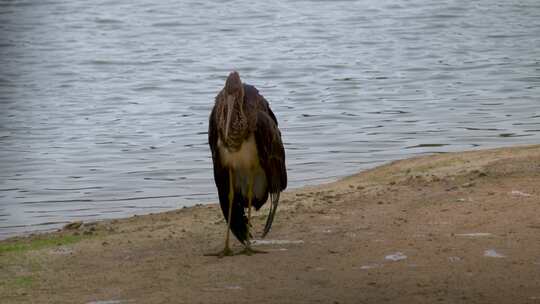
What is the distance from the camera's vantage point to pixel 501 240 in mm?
7762

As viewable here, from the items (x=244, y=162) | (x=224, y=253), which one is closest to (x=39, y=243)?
(x=224, y=253)

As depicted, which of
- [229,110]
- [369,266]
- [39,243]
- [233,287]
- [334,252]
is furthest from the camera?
[39,243]

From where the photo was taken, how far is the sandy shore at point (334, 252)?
272 inches

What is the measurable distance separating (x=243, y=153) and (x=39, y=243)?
1.80m

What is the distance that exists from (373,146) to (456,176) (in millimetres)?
3870

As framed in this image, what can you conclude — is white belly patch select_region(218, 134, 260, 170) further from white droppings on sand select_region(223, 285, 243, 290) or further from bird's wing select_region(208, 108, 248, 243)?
white droppings on sand select_region(223, 285, 243, 290)

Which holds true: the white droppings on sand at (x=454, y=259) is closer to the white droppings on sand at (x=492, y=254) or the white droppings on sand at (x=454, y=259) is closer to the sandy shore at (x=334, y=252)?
the sandy shore at (x=334, y=252)

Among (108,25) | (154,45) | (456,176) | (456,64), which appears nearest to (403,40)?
(456,64)

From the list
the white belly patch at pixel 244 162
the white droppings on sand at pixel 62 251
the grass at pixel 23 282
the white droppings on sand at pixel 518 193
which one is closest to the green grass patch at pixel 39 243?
the white droppings on sand at pixel 62 251

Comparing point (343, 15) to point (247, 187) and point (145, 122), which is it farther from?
point (247, 187)

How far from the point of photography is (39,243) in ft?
29.6

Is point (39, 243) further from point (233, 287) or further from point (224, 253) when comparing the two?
point (233, 287)

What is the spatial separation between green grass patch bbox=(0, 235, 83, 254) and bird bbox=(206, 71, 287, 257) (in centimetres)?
128

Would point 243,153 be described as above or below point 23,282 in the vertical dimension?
above
